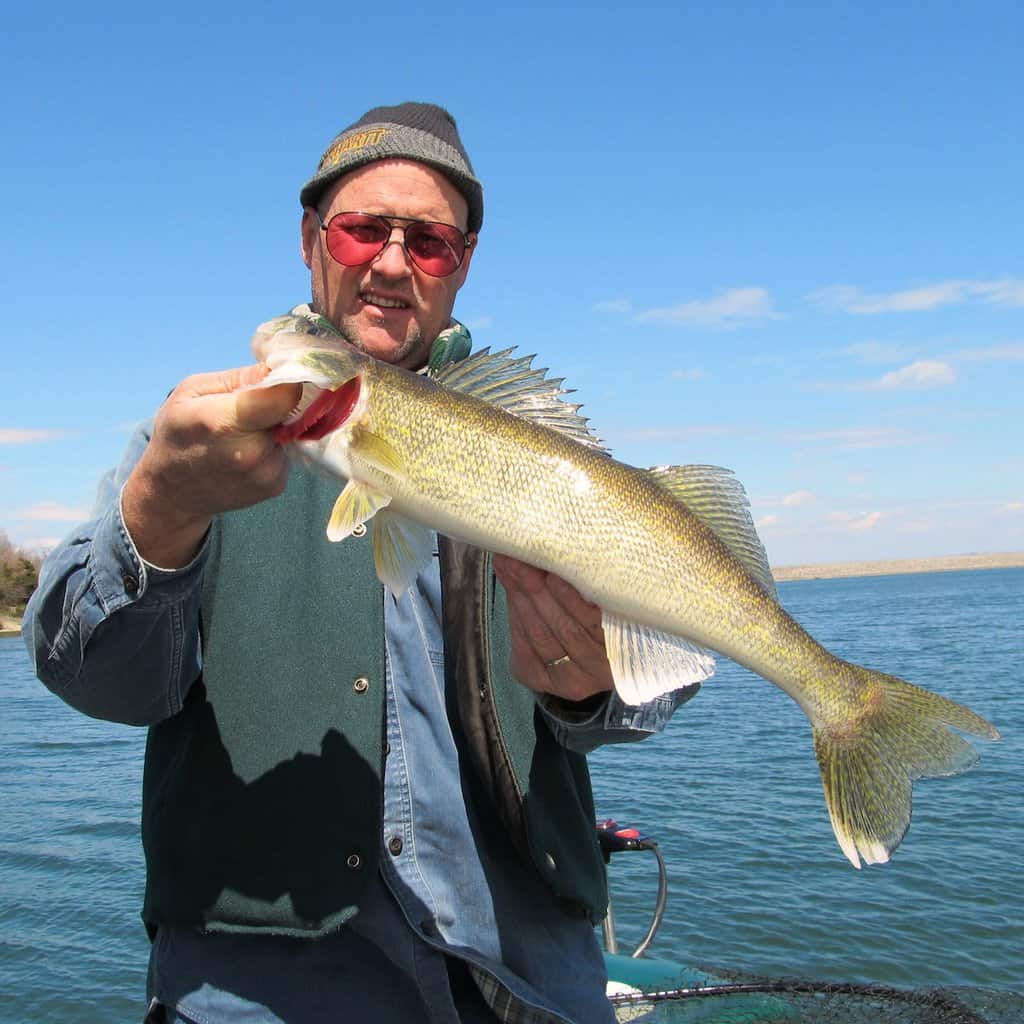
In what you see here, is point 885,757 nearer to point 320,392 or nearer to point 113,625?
point 320,392

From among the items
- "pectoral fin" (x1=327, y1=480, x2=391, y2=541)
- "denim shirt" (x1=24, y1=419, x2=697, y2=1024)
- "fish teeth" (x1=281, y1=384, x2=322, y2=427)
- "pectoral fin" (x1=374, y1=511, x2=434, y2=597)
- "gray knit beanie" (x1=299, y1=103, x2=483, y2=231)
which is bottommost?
"denim shirt" (x1=24, y1=419, x2=697, y2=1024)

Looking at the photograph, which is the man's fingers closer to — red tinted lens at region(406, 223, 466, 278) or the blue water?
red tinted lens at region(406, 223, 466, 278)

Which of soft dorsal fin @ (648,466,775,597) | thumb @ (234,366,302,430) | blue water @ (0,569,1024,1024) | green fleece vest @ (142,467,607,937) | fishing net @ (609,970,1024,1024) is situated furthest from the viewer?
blue water @ (0,569,1024,1024)

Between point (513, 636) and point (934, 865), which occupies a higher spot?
point (513, 636)

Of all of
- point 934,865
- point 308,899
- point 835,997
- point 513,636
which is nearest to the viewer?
point 308,899

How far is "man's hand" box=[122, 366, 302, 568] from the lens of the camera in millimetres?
2287

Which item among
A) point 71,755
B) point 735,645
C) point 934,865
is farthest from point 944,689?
point 735,645

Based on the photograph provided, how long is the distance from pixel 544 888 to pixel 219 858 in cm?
105

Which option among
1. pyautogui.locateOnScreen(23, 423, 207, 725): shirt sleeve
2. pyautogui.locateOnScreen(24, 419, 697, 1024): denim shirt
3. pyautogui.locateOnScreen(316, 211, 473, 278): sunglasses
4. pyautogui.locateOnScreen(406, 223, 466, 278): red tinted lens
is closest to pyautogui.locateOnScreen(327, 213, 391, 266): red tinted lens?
pyautogui.locateOnScreen(316, 211, 473, 278): sunglasses

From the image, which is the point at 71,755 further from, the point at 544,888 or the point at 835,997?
the point at 544,888

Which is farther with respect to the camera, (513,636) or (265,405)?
(513,636)

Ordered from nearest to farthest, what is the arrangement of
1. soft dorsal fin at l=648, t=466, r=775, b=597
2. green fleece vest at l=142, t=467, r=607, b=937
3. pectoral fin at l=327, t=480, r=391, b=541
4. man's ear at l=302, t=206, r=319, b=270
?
green fleece vest at l=142, t=467, r=607, b=937, pectoral fin at l=327, t=480, r=391, b=541, soft dorsal fin at l=648, t=466, r=775, b=597, man's ear at l=302, t=206, r=319, b=270

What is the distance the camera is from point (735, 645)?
314 cm

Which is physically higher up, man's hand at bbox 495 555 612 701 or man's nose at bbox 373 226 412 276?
man's nose at bbox 373 226 412 276
